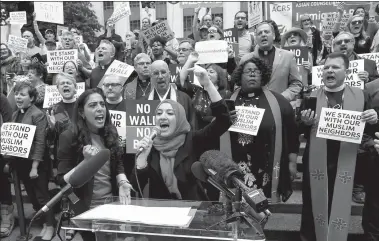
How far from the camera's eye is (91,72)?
577cm

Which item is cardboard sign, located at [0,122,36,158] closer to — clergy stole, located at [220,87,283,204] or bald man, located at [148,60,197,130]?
bald man, located at [148,60,197,130]

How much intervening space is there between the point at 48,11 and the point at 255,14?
427 cm

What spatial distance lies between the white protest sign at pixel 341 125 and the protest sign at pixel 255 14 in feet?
13.3

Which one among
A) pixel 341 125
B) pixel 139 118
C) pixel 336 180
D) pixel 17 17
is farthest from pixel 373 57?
pixel 17 17

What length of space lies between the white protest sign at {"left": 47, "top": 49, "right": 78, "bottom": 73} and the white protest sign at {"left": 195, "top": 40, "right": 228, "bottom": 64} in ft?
7.59

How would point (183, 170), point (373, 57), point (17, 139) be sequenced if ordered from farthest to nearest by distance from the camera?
point (373, 57)
point (17, 139)
point (183, 170)

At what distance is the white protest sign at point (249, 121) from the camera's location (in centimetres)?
361

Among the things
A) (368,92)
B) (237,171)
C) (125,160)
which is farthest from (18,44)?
(237,171)

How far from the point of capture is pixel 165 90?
4402 millimetres

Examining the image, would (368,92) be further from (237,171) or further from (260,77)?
(237,171)

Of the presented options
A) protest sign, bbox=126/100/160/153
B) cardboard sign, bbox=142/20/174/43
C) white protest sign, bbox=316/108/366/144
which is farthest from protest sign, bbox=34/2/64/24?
white protest sign, bbox=316/108/366/144

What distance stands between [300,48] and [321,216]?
8.08ft

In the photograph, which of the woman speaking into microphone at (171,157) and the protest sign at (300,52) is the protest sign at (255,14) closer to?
the protest sign at (300,52)

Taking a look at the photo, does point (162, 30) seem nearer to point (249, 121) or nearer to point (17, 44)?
point (17, 44)
